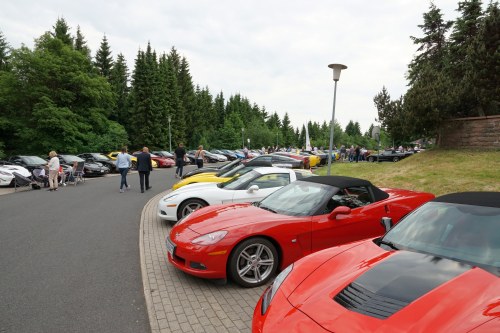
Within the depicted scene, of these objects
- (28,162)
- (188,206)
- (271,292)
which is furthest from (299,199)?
(28,162)

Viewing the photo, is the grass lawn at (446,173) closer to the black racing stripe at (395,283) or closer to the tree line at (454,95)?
the tree line at (454,95)

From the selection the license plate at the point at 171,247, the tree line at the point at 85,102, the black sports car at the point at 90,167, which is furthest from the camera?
the tree line at the point at 85,102

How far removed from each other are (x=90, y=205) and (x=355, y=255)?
942 cm

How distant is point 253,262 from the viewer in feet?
13.6

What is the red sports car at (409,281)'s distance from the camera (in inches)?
73.9

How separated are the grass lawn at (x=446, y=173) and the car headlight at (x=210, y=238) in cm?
940

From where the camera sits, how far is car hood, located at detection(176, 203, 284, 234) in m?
4.23

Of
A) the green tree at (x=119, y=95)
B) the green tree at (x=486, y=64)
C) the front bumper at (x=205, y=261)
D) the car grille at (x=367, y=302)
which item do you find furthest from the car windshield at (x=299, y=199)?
the green tree at (x=119, y=95)

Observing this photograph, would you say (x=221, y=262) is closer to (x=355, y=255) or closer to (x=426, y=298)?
(x=355, y=255)

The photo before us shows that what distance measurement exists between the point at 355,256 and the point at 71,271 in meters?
4.02

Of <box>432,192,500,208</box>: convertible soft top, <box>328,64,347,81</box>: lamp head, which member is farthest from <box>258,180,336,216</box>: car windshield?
<box>328,64,347,81</box>: lamp head

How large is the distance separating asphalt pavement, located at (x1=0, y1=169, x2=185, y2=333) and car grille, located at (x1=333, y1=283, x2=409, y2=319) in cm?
208

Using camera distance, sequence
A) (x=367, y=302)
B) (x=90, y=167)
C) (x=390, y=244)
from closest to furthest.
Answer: (x=367, y=302) < (x=390, y=244) < (x=90, y=167)

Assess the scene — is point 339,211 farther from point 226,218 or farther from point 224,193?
point 224,193
